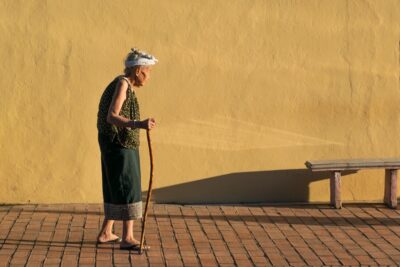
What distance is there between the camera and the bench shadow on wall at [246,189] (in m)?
9.81

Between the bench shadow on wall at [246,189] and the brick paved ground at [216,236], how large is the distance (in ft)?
0.37

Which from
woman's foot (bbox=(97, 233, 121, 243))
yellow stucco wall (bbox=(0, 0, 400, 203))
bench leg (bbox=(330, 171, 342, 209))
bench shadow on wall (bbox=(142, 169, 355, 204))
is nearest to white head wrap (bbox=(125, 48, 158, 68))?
woman's foot (bbox=(97, 233, 121, 243))

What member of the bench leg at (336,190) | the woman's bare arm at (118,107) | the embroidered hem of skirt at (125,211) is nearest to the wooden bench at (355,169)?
the bench leg at (336,190)

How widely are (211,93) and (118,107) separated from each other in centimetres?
205

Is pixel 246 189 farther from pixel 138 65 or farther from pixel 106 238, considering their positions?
pixel 138 65

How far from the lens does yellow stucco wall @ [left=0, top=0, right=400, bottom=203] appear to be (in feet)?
31.3

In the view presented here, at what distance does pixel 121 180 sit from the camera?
26.1ft

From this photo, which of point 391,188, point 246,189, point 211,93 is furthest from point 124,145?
point 391,188

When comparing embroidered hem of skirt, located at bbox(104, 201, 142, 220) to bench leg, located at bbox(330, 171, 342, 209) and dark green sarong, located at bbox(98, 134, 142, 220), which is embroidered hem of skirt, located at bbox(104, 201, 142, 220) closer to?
dark green sarong, located at bbox(98, 134, 142, 220)

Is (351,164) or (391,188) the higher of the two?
(351,164)

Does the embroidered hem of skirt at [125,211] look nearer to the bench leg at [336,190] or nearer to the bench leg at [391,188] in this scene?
the bench leg at [336,190]

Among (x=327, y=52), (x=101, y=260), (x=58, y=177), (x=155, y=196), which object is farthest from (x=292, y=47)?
(x=101, y=260)

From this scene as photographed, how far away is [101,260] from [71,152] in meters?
2.13

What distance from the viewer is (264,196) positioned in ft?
32.5
